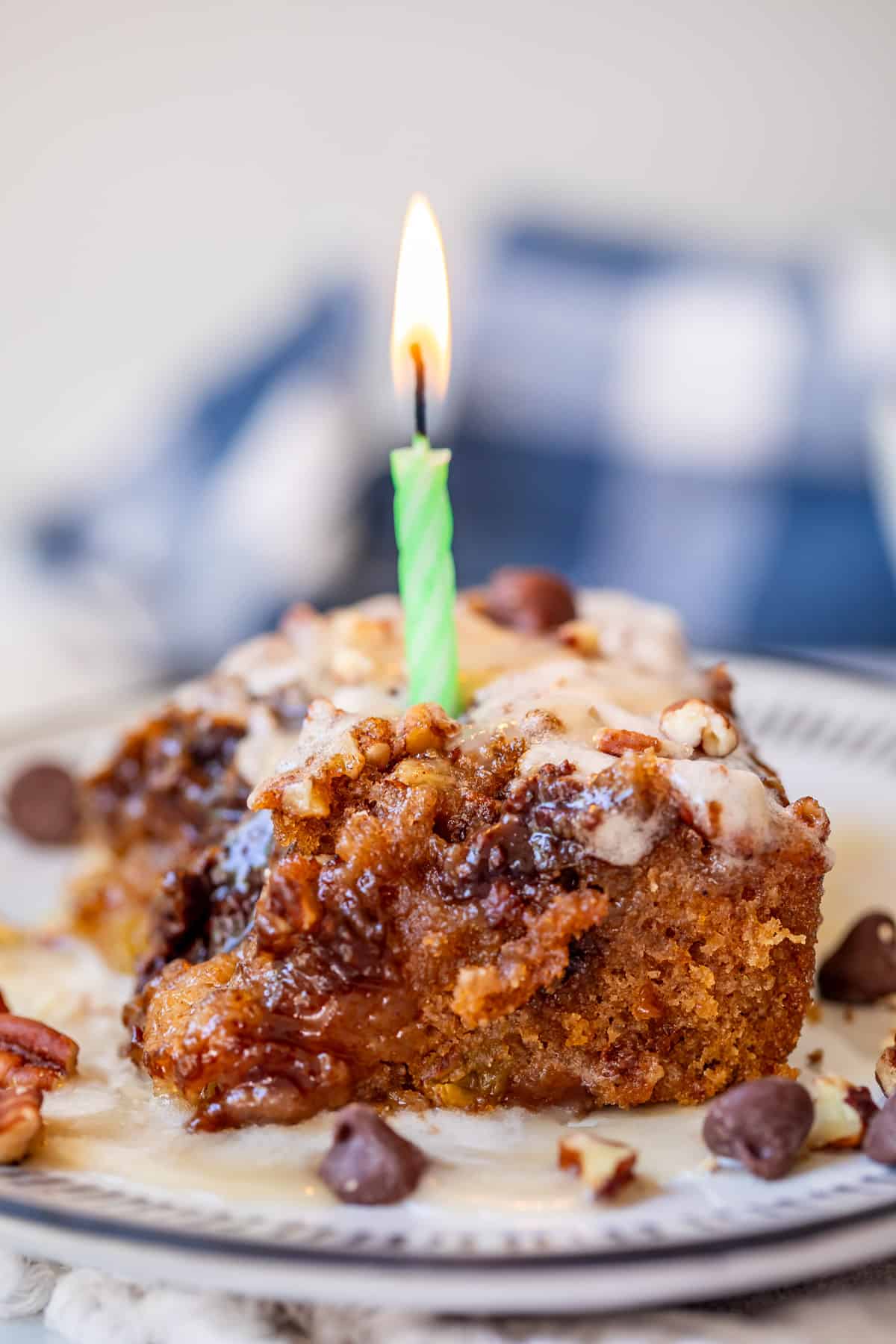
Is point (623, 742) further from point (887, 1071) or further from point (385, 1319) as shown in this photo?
point (385, 1319)

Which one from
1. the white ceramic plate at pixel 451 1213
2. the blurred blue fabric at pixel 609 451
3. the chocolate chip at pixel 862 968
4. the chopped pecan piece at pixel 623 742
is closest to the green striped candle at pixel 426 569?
the chopped pecan piece at pixel 623 742

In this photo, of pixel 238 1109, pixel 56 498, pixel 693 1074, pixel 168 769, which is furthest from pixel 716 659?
pixel 56 498

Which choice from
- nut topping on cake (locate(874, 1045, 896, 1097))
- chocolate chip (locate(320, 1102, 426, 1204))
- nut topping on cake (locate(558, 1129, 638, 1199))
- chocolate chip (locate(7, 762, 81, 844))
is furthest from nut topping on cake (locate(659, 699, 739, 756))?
chocolate chip (locate(7, 762, 81, 844))

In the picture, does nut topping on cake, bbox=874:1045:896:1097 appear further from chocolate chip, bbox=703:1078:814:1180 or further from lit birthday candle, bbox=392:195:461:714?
lit birthday candle, bbox=392:195:461:714

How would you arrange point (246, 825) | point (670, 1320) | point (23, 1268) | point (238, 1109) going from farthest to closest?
1. point (246, 825)
2. point (238, 1109)
3. point (23, 1268)
4. point (670, 1320)

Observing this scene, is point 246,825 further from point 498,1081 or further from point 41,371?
point 41,371
